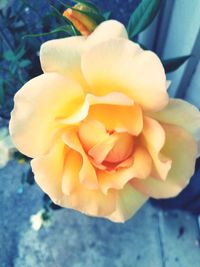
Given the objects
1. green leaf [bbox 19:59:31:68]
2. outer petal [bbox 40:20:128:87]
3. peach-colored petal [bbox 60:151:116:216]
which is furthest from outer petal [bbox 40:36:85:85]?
green leaf [bbox 19:59:31:68]

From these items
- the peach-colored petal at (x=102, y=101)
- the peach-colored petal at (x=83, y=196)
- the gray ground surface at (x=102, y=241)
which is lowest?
the gray ground surface at (x=102, y=241)

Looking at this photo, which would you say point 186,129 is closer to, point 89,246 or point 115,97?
point 115,97

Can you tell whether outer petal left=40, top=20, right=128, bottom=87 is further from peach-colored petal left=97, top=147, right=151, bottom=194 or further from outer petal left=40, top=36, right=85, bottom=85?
peach-colored petal left=97, top=147, right=151, bottom=194

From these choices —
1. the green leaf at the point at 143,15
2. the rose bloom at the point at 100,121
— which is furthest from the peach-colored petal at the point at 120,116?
the green leaf at the point at 143,15

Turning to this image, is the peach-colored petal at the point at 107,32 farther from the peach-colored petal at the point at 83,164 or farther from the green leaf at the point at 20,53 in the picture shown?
the green leaf at the point at 20,53

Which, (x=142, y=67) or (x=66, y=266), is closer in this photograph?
(x=142, y=67)

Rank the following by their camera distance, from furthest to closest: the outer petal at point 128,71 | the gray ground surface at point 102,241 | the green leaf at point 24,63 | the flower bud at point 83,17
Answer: the gray ground surface at point 102,241 < the green leaf at point 24,63 < the flower bud at point 83,17 < the outer petal at point 128,71

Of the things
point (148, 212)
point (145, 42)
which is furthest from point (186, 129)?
point (148, 212)
